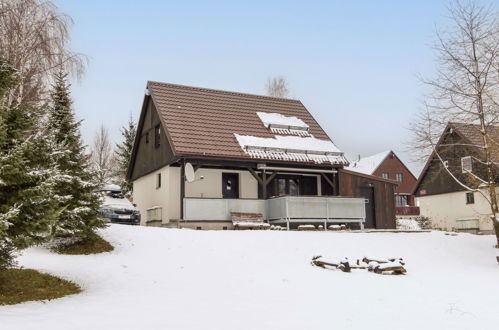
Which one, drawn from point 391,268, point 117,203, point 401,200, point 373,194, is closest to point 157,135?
point 117,203

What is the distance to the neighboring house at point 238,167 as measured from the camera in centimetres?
2225

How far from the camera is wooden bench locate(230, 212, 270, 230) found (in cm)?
2145

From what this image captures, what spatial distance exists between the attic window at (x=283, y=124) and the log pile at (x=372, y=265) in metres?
12.9

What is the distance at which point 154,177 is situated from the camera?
84.9ft

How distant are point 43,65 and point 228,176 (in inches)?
392

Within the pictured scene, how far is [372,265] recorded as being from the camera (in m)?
13.9

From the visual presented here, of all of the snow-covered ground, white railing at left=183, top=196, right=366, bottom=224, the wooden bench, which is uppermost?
white railing at left=183, top=196, right=366, bottom=224

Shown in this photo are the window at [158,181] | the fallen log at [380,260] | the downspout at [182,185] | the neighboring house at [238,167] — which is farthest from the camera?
the window at [158,181]

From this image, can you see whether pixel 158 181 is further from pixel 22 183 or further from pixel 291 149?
pixel 22 183

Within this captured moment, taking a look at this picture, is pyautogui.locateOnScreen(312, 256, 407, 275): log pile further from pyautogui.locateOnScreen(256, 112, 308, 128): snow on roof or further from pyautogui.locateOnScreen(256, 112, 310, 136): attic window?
pyautogui.locateOnScreen(256, 112, 308, 128): snow on roof

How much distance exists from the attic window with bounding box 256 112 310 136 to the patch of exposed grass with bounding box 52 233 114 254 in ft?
43.7

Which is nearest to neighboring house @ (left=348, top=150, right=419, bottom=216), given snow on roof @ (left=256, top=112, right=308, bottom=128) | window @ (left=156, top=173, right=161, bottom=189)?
snow on roof @ (left=256, top=112, right=308, bottom=128)

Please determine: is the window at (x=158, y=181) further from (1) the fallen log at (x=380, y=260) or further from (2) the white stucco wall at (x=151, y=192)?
(1) the fallen log at (x=380, y=260)

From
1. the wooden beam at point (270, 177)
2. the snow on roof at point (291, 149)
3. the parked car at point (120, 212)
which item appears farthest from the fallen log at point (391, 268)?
the parked car at point (120, 212)
